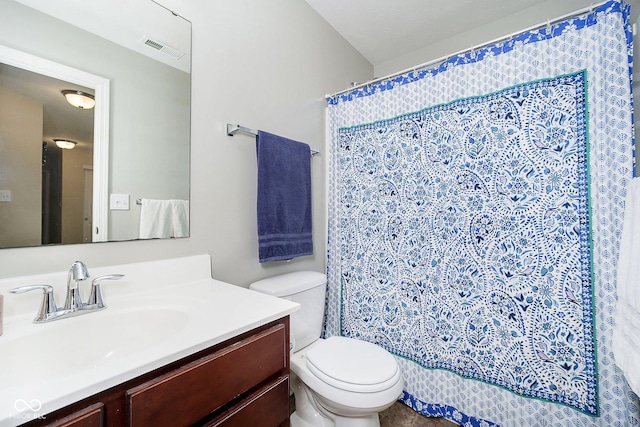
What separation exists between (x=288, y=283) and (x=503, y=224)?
42.9 inches

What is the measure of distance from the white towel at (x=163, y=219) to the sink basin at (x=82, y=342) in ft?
1.05

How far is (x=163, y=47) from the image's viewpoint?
1.17 meters

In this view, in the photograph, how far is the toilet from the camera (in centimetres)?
111

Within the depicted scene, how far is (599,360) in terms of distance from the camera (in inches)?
44.7

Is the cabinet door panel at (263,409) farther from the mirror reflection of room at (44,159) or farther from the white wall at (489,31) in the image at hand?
the white wall at (489,31)

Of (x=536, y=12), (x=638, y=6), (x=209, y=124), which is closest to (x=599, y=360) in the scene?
(x=638, y=6)

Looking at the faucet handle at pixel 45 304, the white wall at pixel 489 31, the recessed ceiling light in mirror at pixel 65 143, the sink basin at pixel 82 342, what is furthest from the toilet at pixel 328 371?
the white wall at pixel 489 31

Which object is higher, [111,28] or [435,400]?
[111,28]

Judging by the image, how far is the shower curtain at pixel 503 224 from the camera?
1.13m

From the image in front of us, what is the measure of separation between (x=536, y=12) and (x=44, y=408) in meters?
2.91

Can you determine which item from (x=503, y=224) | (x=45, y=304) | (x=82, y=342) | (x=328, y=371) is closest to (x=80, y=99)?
(x=45, y=304)

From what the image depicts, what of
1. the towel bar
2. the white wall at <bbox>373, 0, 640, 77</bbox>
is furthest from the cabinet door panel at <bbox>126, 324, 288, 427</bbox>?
the white wall at <bbox>373, 0, 640, 77</bbox>

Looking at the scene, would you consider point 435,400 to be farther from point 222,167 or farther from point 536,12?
point 536,12

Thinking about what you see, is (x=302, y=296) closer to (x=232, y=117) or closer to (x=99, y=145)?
(x=232, y=117)
